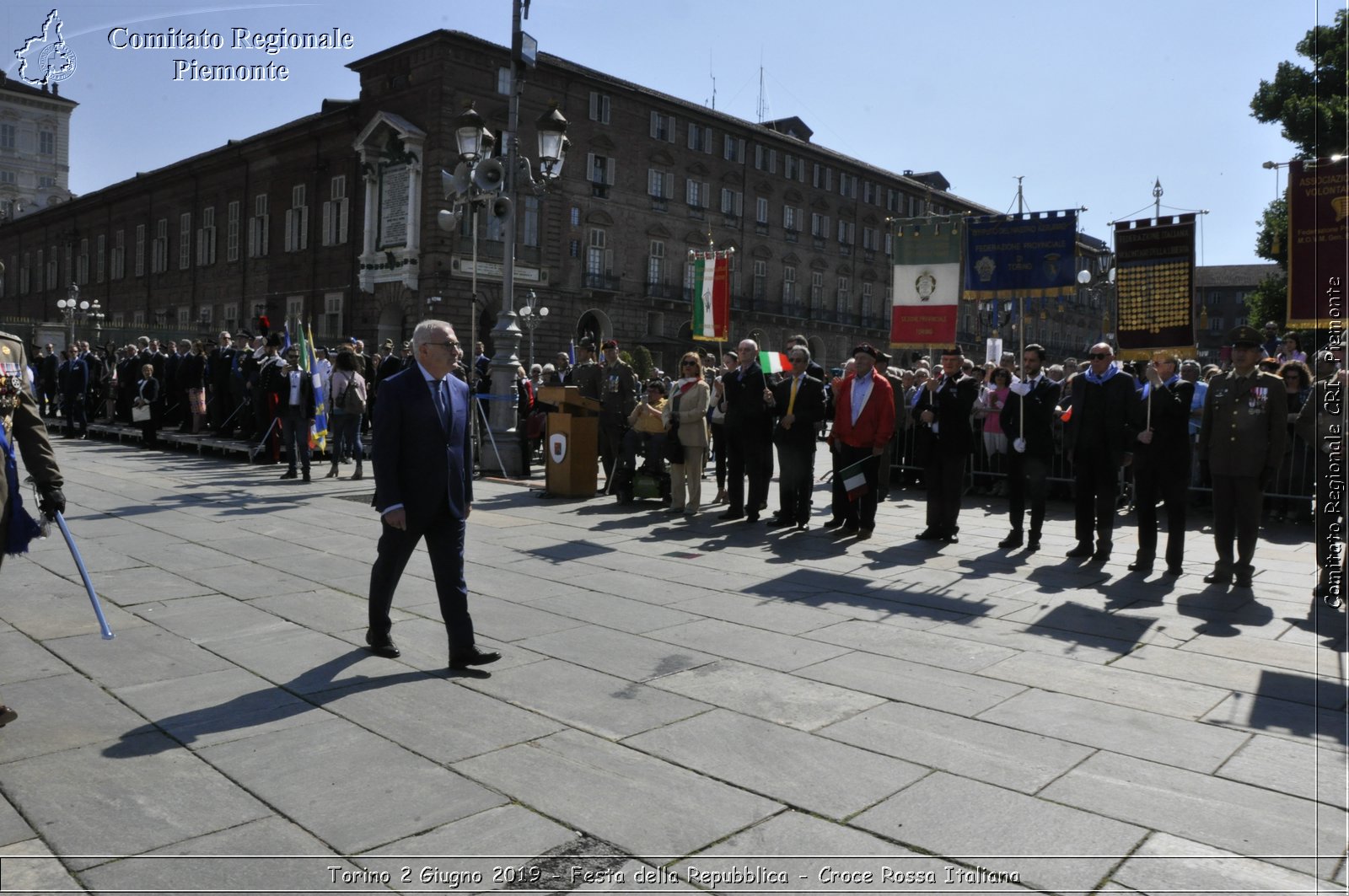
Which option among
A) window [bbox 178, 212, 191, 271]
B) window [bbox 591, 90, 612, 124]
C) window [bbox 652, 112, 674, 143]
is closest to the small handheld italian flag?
window [bbox 591, 90, 612, 124]

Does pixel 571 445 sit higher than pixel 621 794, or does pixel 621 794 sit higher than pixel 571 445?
pixel 571 445

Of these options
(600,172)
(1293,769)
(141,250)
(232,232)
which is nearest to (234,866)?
(1293,769)

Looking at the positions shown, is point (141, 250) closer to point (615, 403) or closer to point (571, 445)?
point (615, 403)

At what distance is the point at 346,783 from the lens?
3740 mm

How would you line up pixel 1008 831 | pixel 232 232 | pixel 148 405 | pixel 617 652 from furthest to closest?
1. pixel 232 232
2. pixel 148 405
3. pixel 617 652
4. pixel 1008 831

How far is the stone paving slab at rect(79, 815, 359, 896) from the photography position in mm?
2982

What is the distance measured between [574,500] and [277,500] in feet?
11.1

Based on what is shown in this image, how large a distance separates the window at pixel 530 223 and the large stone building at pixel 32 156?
38.9 meters

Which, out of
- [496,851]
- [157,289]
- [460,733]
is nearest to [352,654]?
[460,733]

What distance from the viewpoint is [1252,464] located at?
777 cm

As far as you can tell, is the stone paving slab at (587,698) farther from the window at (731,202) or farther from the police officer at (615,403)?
the window at (731,202)

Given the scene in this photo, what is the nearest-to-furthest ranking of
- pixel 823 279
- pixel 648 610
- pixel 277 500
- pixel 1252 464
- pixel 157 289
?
pixel 648 610, pixel 1252 464, pixel 277 500, pixel 157 289, pixel 823 279

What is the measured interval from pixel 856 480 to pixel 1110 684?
16.2ft

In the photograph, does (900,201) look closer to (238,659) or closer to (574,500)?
(574,500)
